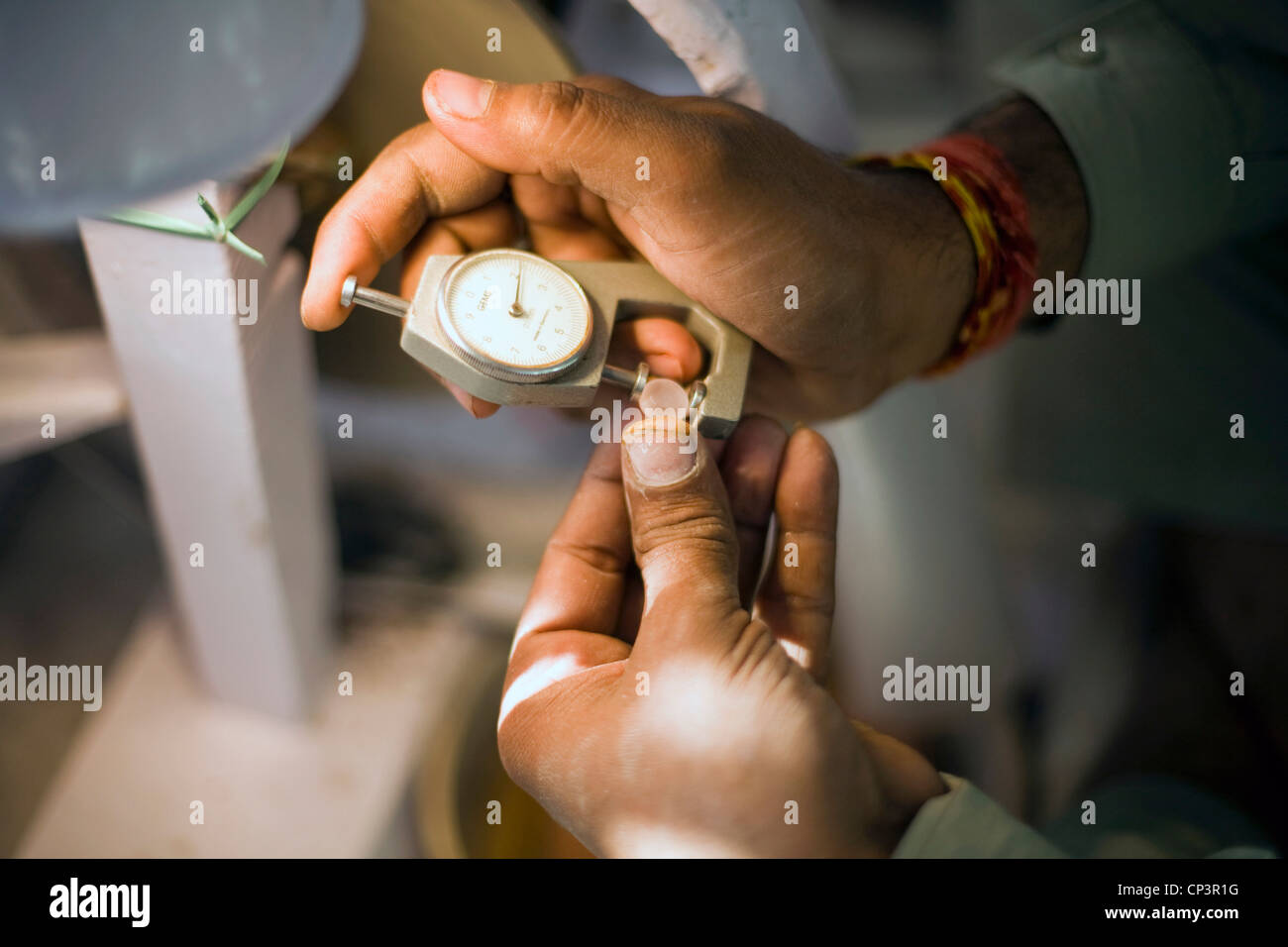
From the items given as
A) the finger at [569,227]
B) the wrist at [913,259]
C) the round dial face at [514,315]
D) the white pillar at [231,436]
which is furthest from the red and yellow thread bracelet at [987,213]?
the white pillar at [231,436]

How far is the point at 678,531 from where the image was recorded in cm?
70

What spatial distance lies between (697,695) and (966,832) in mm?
238

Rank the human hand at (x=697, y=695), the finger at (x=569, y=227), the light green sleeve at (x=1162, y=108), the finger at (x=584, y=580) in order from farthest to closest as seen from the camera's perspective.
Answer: the light green sleeve at (x=1162, y=108) < the finger at (x=569, y=227) < the finger at (x=584, y=580) < the human hand at (x=697, y=695)

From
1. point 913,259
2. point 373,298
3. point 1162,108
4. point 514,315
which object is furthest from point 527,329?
point 1162,108

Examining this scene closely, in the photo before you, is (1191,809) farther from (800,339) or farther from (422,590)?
(422,590)

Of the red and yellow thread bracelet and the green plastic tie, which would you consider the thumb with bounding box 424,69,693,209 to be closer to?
the green plastic tie

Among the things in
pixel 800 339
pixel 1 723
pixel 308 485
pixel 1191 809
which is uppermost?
pixel 800 339

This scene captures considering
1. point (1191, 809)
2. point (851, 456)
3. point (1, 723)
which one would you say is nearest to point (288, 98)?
point (851, 456)

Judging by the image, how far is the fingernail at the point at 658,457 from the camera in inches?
26.9

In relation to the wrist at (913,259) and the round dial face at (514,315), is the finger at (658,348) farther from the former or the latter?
the wrist at (913,259)

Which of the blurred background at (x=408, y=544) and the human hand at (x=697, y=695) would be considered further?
the blurred background at (x=408, y=544)

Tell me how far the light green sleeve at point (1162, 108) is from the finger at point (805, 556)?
48cm

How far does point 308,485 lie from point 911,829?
0.70 metres

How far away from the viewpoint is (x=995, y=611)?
3.99 feet
